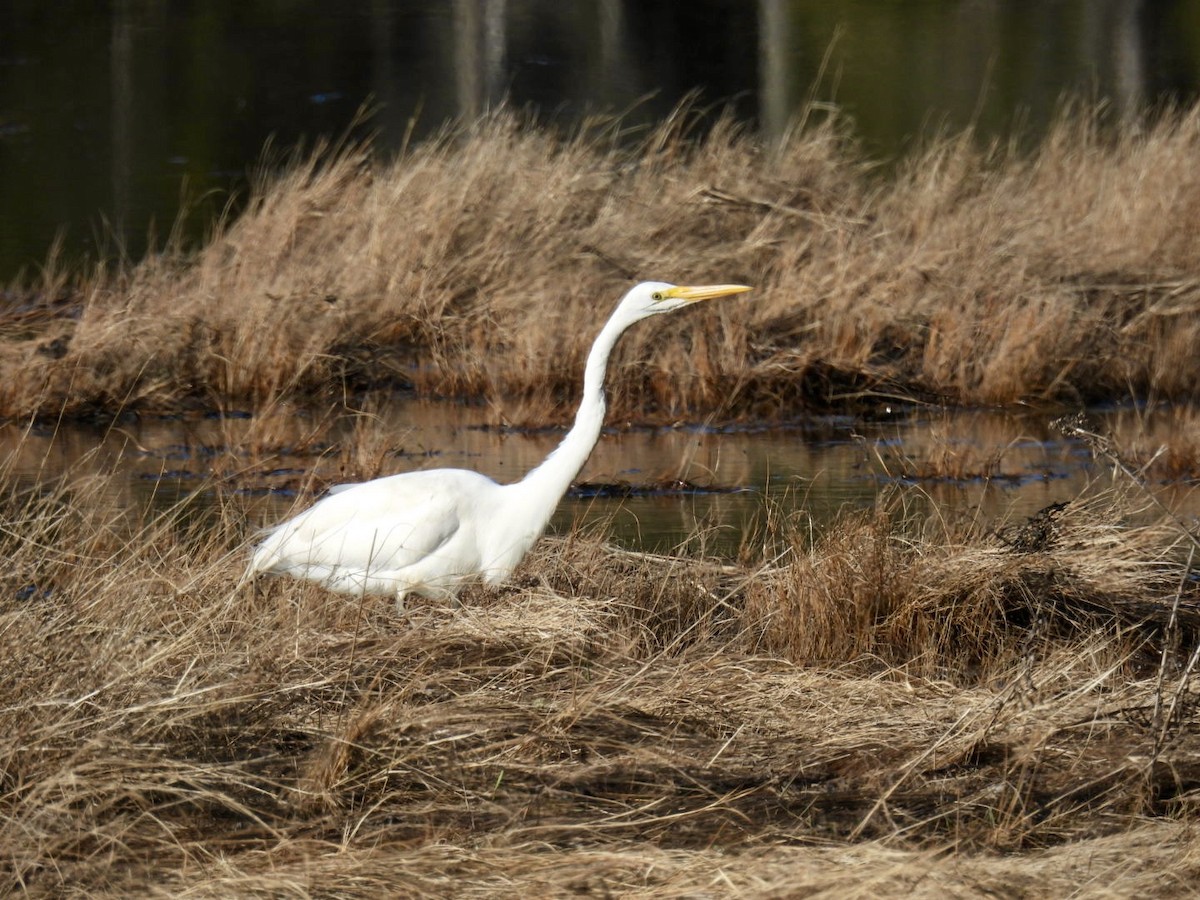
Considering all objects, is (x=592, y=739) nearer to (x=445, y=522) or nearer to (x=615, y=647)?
(x=615, y=647)

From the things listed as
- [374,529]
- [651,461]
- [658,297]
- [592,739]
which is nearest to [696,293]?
[658,297]

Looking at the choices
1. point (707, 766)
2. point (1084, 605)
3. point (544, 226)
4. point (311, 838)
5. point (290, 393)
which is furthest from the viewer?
point (544, 226)

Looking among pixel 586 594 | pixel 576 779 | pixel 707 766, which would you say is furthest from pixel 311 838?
pixel 586 594

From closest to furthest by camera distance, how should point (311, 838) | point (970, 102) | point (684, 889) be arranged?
1. point (684, 889)
2. point (311, 838)
3. point (970, 102)

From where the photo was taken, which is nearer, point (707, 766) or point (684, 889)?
point (684, 889)

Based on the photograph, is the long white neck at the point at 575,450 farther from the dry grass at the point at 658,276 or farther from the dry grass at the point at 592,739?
the dry grass at the point at 658,276

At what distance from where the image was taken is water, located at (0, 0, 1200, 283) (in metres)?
17.7

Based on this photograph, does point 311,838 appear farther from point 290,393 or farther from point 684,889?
point 290,393

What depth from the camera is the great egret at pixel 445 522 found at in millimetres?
4855

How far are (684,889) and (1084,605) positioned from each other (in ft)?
7.87

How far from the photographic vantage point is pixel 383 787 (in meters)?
3.47

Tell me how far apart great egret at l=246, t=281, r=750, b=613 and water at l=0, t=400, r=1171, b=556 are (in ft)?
3.48

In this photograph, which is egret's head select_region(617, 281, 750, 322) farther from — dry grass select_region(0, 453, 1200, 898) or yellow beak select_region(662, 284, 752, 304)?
dry grass select_region(0, 453, 1200, 898)

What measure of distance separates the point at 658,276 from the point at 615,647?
17.7 feet
